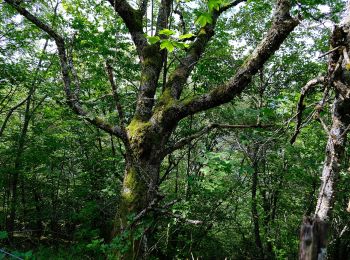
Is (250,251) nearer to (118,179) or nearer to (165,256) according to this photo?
(165,256)

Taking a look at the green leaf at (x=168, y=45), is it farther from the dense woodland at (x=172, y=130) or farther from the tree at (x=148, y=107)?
the tree at (x=148, y=107)

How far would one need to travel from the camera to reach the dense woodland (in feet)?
11.7

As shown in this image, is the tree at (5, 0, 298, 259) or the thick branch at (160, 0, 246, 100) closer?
the tree at (5, 0, 298, 259)

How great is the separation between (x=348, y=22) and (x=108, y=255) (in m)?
3.47

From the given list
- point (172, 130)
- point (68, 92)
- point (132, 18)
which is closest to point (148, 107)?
point (172, 130)

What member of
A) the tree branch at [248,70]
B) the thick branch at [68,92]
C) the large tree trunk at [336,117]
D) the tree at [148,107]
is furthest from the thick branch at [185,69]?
the large tree trunk at [336,117]

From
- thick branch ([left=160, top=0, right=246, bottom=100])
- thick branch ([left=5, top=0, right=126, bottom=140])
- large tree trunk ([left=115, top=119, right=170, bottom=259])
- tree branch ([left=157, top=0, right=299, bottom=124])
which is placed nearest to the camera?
tree branch ([left=157, top=0, right=299, bottom=124])

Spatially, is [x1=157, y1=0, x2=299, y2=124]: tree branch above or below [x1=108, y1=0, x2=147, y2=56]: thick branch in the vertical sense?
below

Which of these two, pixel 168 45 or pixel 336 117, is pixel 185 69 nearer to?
pixel 168 45

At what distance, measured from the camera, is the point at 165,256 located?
7387 mm

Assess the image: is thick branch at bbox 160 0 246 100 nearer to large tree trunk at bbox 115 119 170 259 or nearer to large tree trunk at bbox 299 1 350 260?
large tree trunk at bbox 115 119 170 259

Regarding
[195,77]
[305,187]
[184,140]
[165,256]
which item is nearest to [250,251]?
[305,187]

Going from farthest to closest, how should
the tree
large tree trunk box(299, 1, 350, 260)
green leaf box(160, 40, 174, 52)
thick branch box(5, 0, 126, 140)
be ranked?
thick branch box(5, 0, 126, 140) < the tree < green leaf box(160, 40, 174, 52) < large tree trunk box(299, 1, 350, 260)

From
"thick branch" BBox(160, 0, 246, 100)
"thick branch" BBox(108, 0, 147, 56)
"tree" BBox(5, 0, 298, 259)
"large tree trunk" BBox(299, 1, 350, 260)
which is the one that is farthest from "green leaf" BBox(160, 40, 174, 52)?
"thick branch" BBox(108, 0, 147, 56)
